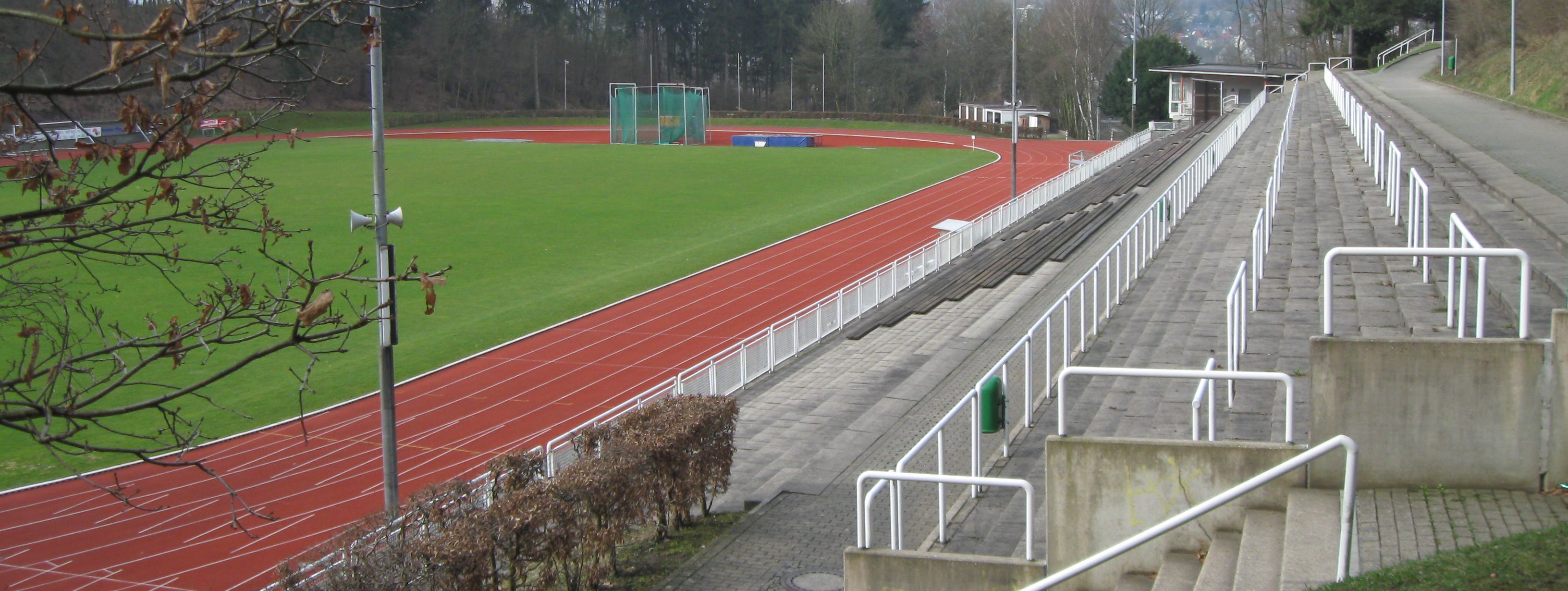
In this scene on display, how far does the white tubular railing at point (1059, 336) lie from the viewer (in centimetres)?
912

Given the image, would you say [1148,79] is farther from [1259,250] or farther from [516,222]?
[1259,250]

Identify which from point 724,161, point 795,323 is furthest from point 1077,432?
point 724,161

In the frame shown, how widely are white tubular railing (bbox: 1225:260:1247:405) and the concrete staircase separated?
2.17 m

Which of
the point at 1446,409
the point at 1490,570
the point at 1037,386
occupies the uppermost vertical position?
the point at 1446,409

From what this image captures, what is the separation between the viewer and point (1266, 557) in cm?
590

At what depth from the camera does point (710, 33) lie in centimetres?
11344

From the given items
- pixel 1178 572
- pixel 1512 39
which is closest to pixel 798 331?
pixel 1178 572

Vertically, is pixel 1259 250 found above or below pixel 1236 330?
above

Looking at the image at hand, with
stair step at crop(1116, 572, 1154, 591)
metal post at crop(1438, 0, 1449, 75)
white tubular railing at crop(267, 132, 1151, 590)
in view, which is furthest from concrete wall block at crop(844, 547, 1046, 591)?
metal post at crop(1438, 0, 1449, 75)

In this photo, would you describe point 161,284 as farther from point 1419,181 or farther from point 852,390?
point 1419,181

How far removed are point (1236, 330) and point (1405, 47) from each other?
6628 centimetres

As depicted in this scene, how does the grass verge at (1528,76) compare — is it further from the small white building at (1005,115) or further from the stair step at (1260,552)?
the small white building at (1005,115)

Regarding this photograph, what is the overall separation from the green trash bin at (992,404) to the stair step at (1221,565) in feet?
9.85

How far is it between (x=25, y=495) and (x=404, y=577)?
12349 mm
